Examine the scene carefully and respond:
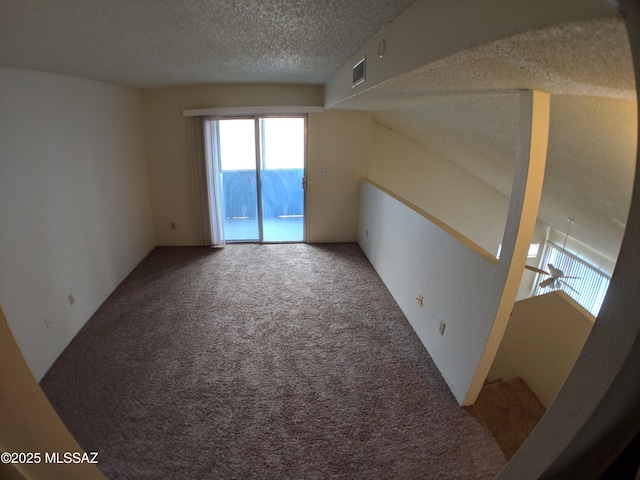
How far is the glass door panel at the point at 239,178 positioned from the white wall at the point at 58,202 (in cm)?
131

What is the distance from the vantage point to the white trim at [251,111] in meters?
4.20

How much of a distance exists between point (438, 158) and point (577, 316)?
339 centimetres

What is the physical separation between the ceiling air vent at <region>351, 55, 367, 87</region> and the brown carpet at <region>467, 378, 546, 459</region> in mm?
2439

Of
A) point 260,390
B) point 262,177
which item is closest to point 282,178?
point 262,177

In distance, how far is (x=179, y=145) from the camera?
14.4ft

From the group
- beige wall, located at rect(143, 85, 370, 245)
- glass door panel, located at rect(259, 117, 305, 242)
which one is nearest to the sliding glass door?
glass door panel, located at rect(259, 117, 305, 242)

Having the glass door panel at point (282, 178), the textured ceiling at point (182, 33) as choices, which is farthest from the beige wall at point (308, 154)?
the textured ceiling at point (182, 33)

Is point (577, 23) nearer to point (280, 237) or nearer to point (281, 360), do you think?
point (281, 360)

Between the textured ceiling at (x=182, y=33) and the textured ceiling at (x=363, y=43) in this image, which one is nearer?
the textured ceiling at (x=363, y=43)

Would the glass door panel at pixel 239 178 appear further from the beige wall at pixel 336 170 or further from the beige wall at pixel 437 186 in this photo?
the beige wall at pixel 437 186

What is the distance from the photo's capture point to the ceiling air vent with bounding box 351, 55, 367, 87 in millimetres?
2031

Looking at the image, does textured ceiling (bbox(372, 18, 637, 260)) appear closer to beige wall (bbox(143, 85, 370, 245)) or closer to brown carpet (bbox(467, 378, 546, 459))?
beige wall (bbox(143, 85, 370, 245))

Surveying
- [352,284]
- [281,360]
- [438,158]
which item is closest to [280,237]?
[352,284]

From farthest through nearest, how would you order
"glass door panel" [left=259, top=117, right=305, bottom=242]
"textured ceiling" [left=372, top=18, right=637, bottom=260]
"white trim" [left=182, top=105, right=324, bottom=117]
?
"glass door panel" [left=259, top=117, right=305, bottom=242] < "white trim" [left=182, top=105, right=324, bottom=117] < "textured ceiling" [left=372, top=18, right=637, bottom=260]
